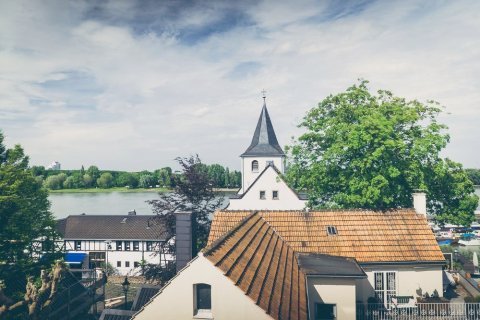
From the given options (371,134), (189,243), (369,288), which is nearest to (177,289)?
(189,243)

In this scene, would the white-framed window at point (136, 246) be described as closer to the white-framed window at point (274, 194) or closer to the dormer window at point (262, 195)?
the dormer window at point (262, 195)

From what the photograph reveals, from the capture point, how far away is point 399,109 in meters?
22.4

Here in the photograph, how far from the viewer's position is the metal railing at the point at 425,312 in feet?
52.9

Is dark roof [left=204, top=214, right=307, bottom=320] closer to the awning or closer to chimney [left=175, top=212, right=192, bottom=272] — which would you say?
chimney [left=175, top=212, right=192, bottom=272]

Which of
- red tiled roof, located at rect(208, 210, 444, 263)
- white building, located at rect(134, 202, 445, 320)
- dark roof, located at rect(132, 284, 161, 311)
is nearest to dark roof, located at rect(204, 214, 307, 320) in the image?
white building, located at rect(134, 202, 445, 320)

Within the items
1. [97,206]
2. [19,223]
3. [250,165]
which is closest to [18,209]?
[19,223]

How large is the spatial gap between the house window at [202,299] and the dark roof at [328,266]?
584cm

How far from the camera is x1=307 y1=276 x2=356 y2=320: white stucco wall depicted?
1495cm

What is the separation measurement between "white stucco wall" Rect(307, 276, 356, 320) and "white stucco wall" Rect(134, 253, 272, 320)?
19.5ft

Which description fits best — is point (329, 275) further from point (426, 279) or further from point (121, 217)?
point (121, 217)

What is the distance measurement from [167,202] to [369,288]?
41.5 ft

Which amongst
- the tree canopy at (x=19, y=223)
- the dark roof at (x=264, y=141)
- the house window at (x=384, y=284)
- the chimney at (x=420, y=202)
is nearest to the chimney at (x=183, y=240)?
the house window at (x=384, y=284)

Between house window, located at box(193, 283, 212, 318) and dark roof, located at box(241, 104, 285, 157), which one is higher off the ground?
dark roof, located at box(241, 104, 285, 157)

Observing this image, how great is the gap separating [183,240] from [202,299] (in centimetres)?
344
